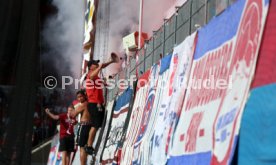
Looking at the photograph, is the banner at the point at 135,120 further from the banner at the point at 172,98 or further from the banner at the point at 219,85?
the banner at the point at 219,85

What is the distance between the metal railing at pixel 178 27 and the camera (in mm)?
9052

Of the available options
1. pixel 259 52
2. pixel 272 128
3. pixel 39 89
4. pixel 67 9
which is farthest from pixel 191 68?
pixel 67 9

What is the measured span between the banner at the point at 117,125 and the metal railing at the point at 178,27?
29.6 inches

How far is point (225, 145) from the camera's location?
591 cm

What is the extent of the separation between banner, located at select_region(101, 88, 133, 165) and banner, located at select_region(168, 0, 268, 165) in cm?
572

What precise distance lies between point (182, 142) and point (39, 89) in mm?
4800

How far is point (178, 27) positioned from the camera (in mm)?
11180

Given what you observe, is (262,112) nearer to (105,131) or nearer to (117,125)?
(117,125)

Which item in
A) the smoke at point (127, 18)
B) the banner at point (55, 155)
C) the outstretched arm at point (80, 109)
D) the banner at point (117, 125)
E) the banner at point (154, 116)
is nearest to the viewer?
the banner at point (154, 116)

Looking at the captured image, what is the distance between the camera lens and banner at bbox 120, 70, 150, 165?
11773 mm

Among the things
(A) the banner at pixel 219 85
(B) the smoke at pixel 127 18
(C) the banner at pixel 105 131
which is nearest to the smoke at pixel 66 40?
(B) the smoke at pixel 127 18

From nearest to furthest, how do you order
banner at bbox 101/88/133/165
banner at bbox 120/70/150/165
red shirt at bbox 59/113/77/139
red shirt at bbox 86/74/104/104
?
1. banner at bbox 120/70/150/165
2. red shirt at bbox 86/74/104/104
3. banner at bbox 101/88/133/165
4. red shirt at bbox 59/113/77/139

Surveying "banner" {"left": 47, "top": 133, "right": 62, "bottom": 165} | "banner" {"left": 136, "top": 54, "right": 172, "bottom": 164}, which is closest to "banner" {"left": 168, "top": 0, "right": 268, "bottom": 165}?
"banner" {"left": 136, "top": 54, "right": 172, "bottom": 164}

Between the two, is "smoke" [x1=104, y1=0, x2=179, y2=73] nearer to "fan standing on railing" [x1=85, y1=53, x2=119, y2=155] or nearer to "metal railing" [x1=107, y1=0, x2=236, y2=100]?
"metal railing" [x1=107, y1=0, x2=236, y2=100]
